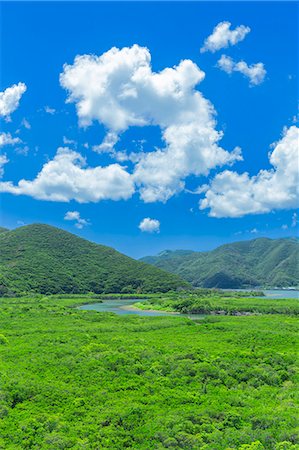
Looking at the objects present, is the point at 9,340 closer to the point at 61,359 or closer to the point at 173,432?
the point at 61,359

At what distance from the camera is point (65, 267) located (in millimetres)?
157750

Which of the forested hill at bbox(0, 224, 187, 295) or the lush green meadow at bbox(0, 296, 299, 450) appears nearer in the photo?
the lush green meadow at bbox(0, 296, 299, 450)

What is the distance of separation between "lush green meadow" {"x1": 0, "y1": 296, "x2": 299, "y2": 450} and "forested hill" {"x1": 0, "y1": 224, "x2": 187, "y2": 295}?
3580 inches

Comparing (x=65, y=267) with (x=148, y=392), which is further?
(x=65, y=267)

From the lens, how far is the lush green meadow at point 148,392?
20.1 meters

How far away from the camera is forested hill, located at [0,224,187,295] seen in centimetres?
13700

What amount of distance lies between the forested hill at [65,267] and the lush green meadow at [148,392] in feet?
298

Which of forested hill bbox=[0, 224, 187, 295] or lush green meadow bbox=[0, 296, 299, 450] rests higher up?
forested hill bbox=[0, 224, 187, 295]

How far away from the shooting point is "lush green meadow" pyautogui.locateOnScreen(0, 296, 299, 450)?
65.9ft

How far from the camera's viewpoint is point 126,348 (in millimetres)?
36156

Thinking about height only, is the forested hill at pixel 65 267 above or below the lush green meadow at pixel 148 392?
above

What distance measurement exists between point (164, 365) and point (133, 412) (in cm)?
904

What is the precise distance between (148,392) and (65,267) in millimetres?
136069

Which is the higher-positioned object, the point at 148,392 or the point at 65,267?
the point at 65,267
